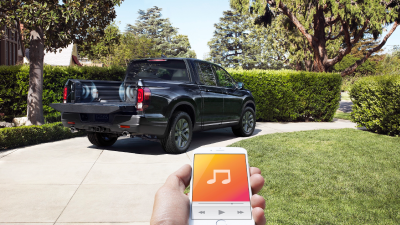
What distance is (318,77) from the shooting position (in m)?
14.7

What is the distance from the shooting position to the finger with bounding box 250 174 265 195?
5.64ft

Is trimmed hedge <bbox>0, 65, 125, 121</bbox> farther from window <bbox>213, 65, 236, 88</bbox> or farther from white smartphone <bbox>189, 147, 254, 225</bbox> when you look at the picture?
white smartphone <bbox>189, 147, 254, 225</bbox>

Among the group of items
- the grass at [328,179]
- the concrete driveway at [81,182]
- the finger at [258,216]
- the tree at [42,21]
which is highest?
the tree at [42,21]

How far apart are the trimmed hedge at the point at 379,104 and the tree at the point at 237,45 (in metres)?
50.2

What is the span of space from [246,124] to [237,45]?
57.4 meters

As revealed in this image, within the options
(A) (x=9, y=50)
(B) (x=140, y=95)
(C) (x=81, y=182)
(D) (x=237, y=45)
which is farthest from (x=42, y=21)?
(D) (x=237, y=45)

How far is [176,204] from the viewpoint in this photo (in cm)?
157

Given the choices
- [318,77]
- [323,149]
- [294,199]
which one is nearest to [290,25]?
[318,77]

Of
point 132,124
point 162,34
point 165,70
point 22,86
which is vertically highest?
point 162,34

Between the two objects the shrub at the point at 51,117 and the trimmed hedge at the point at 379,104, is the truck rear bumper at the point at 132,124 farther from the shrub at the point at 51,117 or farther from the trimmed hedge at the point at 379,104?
the trimmed hedge at the point at 379,104

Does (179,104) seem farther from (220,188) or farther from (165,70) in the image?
(220,188)

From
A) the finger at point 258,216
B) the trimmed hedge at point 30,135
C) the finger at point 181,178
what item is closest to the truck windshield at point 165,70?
the trimmed hedge at point 30,135

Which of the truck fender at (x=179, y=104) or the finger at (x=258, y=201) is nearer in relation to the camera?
the finger at (x=258, y=201)

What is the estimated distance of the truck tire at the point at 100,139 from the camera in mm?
8203
